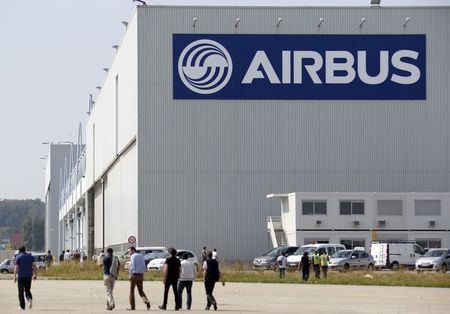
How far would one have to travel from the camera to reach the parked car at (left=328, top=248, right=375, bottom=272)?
61219mm

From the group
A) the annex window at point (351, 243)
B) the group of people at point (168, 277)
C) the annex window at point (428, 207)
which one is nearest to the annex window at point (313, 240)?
the annex window at point (351, 243)

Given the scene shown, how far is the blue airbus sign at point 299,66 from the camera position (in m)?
76.5

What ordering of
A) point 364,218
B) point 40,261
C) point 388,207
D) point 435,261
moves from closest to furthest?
point 435,261 < point 364,218 < point 388,207 < point 40,261

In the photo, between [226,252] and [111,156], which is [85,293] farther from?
[111,156]

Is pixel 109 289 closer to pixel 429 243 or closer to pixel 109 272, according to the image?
pixel 109 272

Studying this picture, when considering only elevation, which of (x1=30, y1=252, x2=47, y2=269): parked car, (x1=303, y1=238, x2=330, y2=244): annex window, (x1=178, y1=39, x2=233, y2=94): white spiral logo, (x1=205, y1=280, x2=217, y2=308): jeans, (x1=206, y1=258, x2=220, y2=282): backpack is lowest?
(x1=30, y1=252, x2=47, y2=269): parked car

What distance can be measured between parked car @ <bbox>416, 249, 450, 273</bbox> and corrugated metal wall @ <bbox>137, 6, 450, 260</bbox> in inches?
582

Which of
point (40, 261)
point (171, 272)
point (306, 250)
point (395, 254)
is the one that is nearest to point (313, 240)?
point (395, 254)

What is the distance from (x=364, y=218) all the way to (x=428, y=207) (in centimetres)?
428

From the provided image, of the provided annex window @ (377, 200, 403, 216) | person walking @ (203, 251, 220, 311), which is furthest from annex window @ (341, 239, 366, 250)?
person walking @ (203, 251, 220, 311)

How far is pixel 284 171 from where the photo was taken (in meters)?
76.4

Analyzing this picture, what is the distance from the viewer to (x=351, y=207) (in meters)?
71.8

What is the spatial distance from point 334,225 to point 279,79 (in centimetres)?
1161

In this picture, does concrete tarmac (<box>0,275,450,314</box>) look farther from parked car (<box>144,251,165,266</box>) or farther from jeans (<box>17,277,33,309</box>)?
parked car (<box>144,251,165,266</box>)
